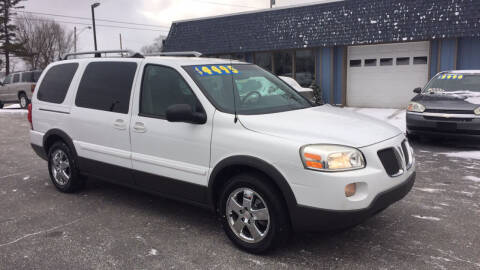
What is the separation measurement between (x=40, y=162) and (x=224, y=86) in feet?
16.7

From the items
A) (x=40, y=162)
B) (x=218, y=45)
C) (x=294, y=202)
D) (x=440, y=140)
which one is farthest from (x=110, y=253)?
(x=218, y=45)

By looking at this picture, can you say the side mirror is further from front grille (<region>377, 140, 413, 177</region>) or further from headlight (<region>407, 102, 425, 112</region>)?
headlight (<region>407, 102, 425, 112</region>)

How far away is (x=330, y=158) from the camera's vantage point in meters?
3.32

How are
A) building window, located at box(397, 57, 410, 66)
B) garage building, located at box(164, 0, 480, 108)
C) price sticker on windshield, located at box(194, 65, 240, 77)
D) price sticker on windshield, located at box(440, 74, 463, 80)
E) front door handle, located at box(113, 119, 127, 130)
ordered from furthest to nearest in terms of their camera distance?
building window, located at box(397, 57, 410, 66), garage building, located at box(164, 0, 480, 108), price sticker on windshield, located at box(440, 74, 463, 80), front door handle, located at box(113, 119, 127, 130), price sticker on windshield, located at box(194, 65, 240, 77)

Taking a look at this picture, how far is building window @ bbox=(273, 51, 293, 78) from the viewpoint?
60.7ft

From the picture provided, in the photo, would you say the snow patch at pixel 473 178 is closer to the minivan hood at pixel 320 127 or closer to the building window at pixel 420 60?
the minivan hood at pixel 320 127

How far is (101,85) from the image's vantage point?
5.09 metres

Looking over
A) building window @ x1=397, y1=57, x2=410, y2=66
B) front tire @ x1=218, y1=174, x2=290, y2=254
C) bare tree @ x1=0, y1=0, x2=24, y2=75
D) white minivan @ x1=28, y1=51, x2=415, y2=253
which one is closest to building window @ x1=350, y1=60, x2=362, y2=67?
building window @ x1=397, y1=57, x2=410, y2=66

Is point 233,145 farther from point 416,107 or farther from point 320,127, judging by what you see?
point 416,107

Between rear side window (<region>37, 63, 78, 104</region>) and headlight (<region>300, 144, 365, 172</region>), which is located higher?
rear side window (<region>37, 63, 78, 104</region>)

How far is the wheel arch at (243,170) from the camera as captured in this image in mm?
3439

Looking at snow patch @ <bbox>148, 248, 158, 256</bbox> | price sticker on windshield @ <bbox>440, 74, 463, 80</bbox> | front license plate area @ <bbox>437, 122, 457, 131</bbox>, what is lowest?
snow patch @ <bbox>148, 248, 158, 256</bbox>

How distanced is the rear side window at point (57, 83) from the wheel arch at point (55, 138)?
42 centimetres

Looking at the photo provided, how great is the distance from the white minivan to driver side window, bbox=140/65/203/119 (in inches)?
0.5
